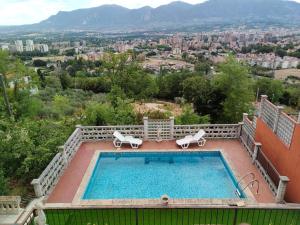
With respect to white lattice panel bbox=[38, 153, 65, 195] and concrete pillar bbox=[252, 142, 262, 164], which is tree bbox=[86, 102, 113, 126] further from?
concrete pillar bbox=[252, 142, 262, 164]

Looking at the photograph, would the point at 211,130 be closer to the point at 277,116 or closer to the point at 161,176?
the point at 161,176

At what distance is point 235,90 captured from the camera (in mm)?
16719

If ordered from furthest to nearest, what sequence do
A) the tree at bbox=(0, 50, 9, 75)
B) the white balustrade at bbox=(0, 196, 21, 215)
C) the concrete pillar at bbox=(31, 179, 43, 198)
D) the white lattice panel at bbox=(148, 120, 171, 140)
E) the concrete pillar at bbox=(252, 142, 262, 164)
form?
the tree at bbox=(0, 50, 9, 75), the white lattice panel at bbox=(148, 120, 171, 140), the concrete pillar at bbox=(252, 142, 262, 164), the concrete pillar at bbox=(31, 179, 43, 198), the white balustrade at bbox=(0, 196, 21, 215)

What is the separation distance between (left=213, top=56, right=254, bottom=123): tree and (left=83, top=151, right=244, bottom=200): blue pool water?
6468 millimetres

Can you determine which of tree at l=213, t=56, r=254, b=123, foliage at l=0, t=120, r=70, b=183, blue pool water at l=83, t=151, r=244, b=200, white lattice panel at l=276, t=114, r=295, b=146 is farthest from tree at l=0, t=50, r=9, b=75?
white lattice panel at l=276, t=114, r=295, b=146

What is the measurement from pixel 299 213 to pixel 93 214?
5.63m

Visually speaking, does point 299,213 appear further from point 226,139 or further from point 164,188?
point 226,139

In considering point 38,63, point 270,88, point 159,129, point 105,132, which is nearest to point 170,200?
point 159,129

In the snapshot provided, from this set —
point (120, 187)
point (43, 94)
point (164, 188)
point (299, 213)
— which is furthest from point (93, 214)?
point (43, 94)

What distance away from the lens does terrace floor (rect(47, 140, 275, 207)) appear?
830cm

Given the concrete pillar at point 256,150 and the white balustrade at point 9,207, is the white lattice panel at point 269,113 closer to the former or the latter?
the concrete pillar at point 256,150

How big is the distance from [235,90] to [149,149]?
8.20 meters

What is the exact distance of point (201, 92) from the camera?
19094mm

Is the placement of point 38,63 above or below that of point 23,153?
below
